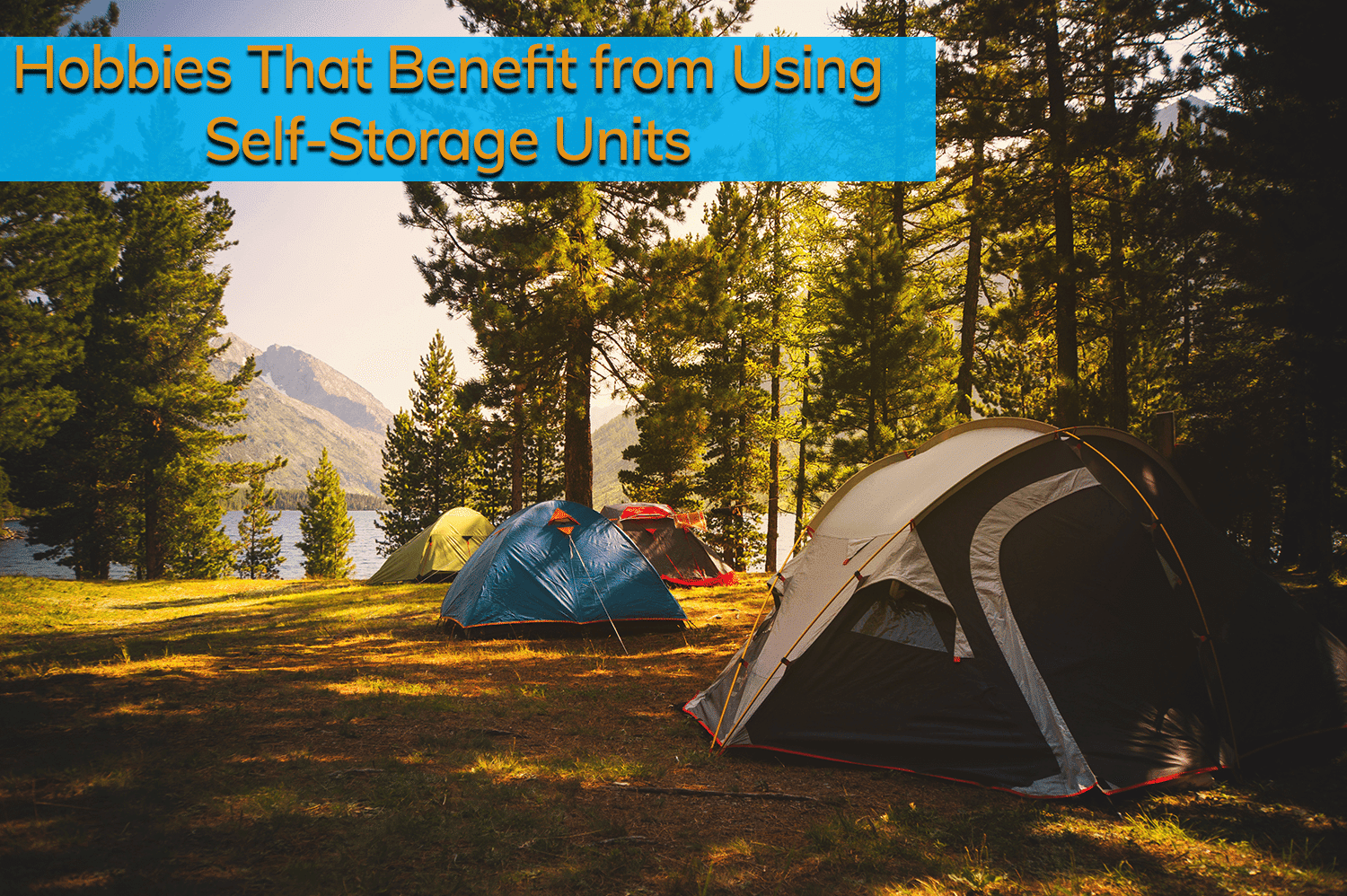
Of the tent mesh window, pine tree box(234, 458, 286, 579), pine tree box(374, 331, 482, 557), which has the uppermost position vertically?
pine tree box(374, 331, 482, 557)

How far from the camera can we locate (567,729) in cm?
571

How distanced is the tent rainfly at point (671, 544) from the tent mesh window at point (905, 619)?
34.1 ft

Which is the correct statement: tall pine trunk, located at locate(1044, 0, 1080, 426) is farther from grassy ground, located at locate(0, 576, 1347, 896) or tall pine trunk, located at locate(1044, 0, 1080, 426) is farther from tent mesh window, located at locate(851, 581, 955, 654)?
tent mesh window, located at locate(851, 581, 955, 654)

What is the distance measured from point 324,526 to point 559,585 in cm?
3895

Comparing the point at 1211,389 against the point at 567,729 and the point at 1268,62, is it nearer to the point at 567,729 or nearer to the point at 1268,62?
the point at 1268,62

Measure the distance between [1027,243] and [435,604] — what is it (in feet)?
48.8

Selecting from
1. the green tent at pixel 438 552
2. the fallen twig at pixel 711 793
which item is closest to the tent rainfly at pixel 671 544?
the green tent at pixel 438 552

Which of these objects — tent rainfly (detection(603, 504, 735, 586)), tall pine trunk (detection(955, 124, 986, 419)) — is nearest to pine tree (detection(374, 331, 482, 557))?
tent rainfly (detection(603, 504, 735, 586))

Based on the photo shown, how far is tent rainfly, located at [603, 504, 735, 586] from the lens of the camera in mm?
15305

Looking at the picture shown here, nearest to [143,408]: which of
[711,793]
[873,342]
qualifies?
[873,342]

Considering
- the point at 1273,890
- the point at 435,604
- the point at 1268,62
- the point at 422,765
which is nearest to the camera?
the point at 1273,890

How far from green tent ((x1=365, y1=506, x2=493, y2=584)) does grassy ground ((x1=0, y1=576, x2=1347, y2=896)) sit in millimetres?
11060

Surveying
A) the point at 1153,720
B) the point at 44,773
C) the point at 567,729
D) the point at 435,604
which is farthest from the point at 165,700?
the point at 1153,720

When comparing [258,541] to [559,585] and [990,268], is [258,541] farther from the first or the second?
[990,268]
